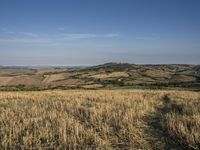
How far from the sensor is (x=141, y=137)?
7035mm

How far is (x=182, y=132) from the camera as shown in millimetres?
6906

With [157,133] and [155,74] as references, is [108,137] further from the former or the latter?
[155,74]

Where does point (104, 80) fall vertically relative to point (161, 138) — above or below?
below

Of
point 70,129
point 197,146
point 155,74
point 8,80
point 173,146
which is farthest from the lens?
point 155,74

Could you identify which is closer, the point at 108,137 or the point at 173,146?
the point at 173,146

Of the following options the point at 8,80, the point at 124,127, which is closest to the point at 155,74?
the point at 8,80

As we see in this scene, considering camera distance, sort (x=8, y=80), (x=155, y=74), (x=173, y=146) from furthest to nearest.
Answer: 1. (x=155, y=74)
2. (x=8, y=80)
3. (x=173, y=146)

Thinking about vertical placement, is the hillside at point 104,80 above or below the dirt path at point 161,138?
below

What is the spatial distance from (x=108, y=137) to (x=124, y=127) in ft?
3.51

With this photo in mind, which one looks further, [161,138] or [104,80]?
[104,80]

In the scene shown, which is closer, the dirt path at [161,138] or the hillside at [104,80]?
the dirt path at [161,138]

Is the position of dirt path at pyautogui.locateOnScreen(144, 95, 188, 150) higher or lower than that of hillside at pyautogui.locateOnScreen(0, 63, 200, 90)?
higher

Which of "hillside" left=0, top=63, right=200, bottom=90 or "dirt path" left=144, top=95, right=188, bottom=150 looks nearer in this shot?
"dirt path" left=144, top=95, right=188, bottom=150

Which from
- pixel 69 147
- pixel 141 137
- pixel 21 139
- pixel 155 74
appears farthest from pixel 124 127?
pixel 155 74
